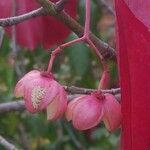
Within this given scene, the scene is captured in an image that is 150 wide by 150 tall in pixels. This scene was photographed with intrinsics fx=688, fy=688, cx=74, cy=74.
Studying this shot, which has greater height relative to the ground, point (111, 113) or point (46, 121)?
point (111, 113)

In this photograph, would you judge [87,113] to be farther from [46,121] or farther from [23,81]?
[46,121]

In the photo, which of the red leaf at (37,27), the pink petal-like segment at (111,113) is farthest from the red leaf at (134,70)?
the red leaf at (37,27)

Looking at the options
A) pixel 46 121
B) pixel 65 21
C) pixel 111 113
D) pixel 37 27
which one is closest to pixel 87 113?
pixel 111 113

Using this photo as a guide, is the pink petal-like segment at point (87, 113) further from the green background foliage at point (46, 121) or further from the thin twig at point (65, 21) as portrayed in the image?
the green background foliage at point (46, 121)

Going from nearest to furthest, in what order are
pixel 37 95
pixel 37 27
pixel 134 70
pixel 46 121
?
pixel 134 70 < pixel 37 95 < pixel 37 27 < pixel 46 121

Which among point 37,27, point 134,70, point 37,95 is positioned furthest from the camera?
point 37,27

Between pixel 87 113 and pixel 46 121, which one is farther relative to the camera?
pixel 46 121

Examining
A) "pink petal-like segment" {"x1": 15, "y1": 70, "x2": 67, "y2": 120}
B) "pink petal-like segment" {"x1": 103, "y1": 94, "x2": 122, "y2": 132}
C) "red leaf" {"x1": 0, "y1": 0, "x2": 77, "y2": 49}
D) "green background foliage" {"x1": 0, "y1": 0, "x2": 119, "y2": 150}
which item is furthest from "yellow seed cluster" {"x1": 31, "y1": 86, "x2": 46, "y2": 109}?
"green background foliage" {"x1": 0, "y1": 0, "x2": 119, "y2": 150}

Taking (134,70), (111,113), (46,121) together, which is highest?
(134,70)

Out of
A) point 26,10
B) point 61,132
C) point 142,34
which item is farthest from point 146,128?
point 61,132
